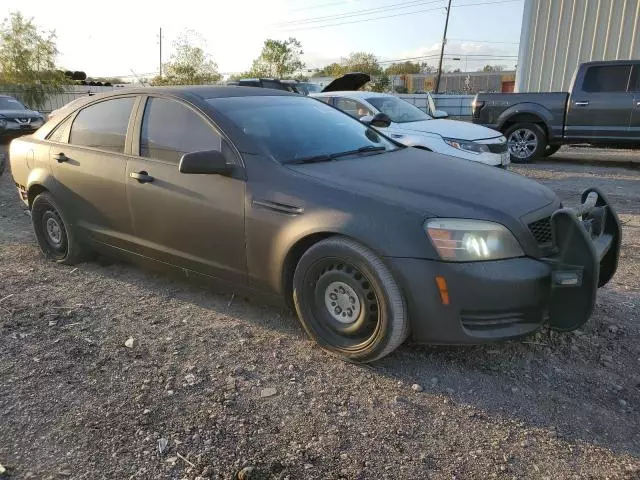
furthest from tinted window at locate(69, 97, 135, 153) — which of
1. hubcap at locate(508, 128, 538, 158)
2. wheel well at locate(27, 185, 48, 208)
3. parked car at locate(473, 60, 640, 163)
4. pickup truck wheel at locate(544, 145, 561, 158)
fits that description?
pickup truck wheel at locate(544, 145, 561, 158)

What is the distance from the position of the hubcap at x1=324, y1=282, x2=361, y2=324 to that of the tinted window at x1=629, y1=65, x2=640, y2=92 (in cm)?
967

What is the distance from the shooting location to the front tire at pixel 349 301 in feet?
9.42

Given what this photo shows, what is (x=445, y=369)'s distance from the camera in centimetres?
310

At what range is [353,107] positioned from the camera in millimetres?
9328

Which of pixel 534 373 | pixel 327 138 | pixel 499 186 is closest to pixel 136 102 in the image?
pixel 327 138

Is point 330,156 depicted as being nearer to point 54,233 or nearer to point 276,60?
point 54,233

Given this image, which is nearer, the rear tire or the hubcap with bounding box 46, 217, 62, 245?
the rear tire

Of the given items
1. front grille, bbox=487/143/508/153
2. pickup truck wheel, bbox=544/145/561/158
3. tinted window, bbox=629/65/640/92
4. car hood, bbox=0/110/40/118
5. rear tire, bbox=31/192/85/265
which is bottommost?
rear tire, bbox=31/192/85/265

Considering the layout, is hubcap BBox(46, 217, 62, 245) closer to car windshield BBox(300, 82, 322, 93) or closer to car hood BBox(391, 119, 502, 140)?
car hood BBox(391, 119, 502, 140)

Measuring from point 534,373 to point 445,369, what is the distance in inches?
19.1

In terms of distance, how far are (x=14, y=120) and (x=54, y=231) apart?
38.3ft

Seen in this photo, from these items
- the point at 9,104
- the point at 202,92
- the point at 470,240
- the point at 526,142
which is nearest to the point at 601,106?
the point at 526,142

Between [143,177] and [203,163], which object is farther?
[143,177]

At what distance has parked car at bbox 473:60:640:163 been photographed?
33.7 feet
